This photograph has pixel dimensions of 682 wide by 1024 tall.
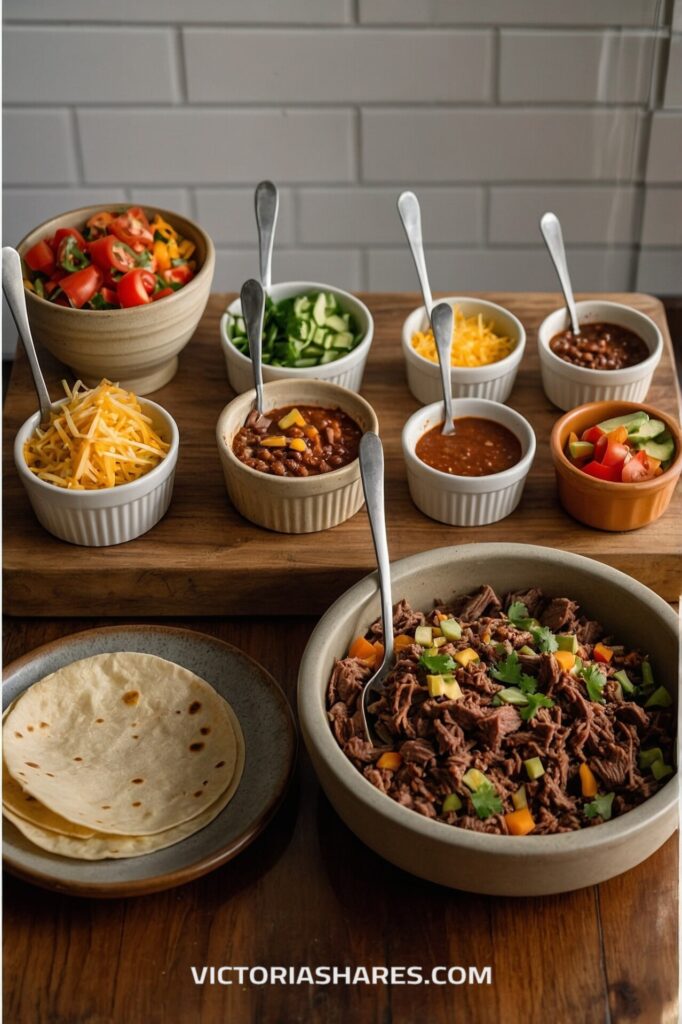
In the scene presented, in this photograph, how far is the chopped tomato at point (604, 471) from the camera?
2480mm

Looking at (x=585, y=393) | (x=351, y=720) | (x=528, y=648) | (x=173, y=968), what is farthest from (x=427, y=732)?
(x=585, y=393)

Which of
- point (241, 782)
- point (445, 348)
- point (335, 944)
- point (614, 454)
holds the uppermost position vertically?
point (445, 348)

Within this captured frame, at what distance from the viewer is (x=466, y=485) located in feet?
8.09

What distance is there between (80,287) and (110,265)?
0.09m

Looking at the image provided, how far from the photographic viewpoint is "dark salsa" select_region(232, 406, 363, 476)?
2492mm

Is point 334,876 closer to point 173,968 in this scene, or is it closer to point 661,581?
point 173,968

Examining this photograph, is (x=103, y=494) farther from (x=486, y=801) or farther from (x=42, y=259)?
(x=486, y=801)

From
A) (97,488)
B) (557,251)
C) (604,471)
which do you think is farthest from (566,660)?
(557,251)

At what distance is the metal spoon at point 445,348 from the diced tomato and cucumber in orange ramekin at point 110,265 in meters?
0.60

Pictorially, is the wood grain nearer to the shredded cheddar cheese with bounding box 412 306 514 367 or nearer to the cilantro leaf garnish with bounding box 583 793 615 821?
the cilantro leaf garnish with bounding box 583 793 615 821

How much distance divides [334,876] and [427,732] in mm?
287

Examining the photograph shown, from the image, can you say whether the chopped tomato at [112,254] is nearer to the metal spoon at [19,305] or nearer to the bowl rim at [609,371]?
the metal spoon at [19,305]

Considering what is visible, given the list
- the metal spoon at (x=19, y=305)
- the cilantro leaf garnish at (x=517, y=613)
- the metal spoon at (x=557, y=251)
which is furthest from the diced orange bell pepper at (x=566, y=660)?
the metal spoon at (x=19, y=305)

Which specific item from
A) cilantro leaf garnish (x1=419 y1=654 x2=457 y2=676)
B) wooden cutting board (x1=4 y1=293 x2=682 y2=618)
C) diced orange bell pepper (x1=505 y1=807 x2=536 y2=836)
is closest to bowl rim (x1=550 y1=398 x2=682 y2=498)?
wooden cutting board (x1=4 y1=293 x2=682 y2=618)
